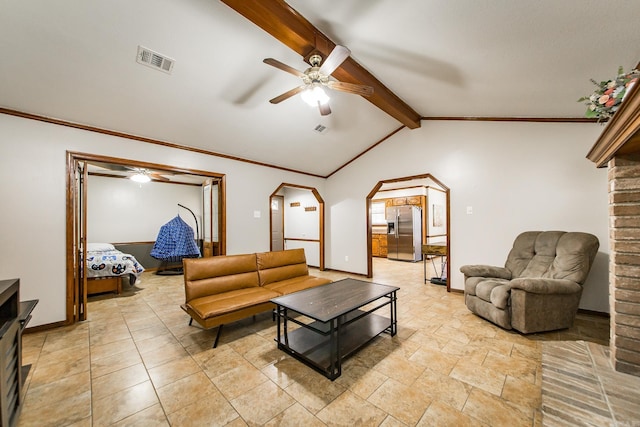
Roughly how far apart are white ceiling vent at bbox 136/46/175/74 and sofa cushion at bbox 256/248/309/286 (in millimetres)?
2434

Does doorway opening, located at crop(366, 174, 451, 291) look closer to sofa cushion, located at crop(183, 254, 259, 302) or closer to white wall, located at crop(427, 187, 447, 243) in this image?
white wall, located at crop(427, 187, 447, 243)

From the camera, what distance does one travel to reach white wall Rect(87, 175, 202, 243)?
6055 mm

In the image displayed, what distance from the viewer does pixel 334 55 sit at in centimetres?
195

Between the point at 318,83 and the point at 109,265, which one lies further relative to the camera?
the point at 109,265

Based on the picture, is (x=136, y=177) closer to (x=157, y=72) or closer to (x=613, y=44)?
(x=157, y=72)

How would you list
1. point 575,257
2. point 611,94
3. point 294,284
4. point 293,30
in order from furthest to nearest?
point 294,284 < point 575,257 < point 293,30 < point 611,94

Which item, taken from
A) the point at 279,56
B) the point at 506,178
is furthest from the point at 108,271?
the point at 506,178

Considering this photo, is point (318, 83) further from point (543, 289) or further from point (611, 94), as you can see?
point (543, 289)

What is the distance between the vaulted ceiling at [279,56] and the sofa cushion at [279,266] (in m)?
2.06

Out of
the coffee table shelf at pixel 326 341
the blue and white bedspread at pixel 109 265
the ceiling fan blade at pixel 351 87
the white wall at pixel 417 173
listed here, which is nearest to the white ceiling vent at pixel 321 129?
the white wall at pixel 417 173

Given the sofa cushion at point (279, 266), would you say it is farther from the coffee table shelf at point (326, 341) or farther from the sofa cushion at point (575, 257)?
the sofa cushion at point (575, 257)

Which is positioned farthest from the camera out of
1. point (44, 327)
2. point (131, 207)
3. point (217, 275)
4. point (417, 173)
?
point (131, 207)

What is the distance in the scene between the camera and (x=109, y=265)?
14.3 ft

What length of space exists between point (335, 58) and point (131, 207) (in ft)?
22.7
